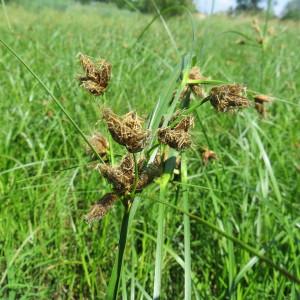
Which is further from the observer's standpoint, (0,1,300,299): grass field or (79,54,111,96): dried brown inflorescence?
(0,1,300,299): grass field

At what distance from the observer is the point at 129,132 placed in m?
0.52

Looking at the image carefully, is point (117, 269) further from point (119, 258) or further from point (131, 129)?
point (131, 129)

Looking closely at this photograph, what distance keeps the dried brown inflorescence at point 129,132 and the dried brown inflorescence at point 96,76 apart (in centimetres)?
9

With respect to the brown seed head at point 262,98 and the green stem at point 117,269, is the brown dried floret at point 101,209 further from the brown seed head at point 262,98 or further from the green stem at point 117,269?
the brown seed head at point 262,98

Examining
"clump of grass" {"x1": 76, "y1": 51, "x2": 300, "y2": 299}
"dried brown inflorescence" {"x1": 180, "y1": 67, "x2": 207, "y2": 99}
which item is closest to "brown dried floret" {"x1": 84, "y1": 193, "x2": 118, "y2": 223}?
"clump of grass" {"x1": 76, "y1": 51, "x2": 300, "y2": 299}

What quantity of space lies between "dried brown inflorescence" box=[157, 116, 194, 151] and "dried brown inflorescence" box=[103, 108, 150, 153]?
0.19 ft

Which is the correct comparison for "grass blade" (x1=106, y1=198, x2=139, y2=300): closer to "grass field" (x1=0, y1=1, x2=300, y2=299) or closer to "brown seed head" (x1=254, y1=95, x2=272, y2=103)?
"grass field" (x1=0, y1=1, x2=300, y2=299)

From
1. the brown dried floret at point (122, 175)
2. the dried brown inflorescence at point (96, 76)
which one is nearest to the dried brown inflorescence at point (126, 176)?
the brown dried floret at point (122, 175)

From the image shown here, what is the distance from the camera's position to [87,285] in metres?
1.11

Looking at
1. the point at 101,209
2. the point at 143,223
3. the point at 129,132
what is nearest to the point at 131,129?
the point at 129,132

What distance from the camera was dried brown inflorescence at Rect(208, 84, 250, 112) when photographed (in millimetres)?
606

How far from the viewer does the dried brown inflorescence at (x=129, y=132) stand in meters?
0.52

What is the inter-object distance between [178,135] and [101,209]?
138 millimetres

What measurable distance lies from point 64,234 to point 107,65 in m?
0.72
